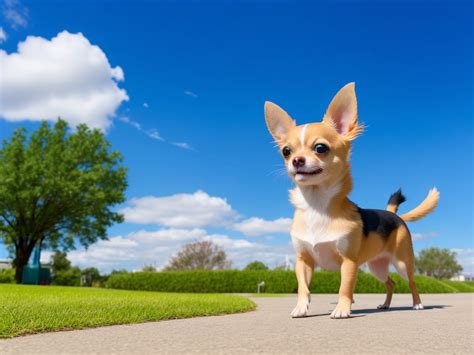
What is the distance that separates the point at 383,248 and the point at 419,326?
1.39 metres

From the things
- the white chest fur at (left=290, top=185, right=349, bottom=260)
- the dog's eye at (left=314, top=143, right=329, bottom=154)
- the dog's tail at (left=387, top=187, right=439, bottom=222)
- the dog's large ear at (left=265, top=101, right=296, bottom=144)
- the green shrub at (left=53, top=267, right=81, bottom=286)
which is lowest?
the green shrub at (left=53, top=267, right=81, bottom=286)

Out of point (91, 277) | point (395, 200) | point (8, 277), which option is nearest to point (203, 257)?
point (91, 277)

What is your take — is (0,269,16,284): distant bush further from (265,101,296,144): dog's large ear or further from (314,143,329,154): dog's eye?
(314,143,329,154): dog's eye

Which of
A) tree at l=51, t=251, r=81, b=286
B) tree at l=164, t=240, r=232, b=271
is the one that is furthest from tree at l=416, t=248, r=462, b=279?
tree at l=51, t=251, r=81, b=286

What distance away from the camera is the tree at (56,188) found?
1140 inches

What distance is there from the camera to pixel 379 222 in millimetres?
5918

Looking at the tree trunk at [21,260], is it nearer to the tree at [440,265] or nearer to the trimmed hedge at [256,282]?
the trimmed hedge at [256,282]

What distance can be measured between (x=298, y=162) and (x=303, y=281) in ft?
4.76

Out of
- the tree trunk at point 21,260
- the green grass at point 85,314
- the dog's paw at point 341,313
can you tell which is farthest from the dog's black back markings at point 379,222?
the tree trunk at point 21,260

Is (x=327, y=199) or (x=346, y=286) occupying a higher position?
(x=327, y=199)

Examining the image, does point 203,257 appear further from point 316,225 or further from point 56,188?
point 316,225

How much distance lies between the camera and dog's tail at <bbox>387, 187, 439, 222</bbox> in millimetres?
6977

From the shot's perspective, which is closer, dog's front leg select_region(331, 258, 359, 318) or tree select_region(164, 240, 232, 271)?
dog's front leg select_region(331, 258, 359, 318)

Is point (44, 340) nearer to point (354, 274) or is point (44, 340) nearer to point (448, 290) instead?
point (354, 274)
